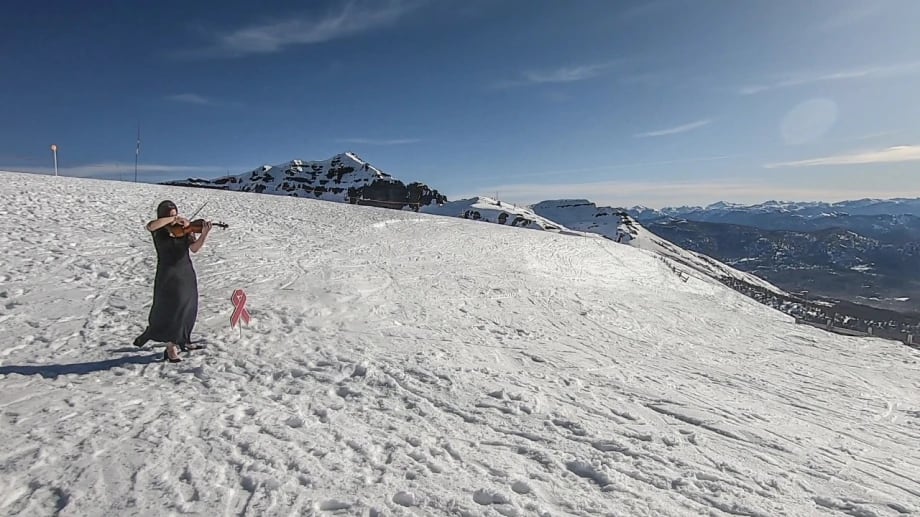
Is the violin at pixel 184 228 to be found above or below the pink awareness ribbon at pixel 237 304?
above

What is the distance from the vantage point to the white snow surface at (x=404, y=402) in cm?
399

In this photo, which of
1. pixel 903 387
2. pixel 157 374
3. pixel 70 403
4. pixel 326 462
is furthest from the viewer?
pixel 903 387

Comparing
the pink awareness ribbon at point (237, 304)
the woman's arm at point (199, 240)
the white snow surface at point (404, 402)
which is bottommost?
the white snow surface at point (404, 402)

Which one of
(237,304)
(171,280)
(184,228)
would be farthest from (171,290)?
(237,304)

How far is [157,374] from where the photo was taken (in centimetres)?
618

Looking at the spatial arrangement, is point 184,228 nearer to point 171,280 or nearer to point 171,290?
point 171,280

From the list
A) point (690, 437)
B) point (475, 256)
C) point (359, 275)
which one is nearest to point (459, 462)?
point (690, 437)

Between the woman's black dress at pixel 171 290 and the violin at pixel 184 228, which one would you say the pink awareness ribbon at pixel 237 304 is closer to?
the woman's black dress at pixel 171 290

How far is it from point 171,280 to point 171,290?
0.48 feet

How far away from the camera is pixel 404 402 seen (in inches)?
232

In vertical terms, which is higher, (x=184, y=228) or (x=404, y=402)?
(x=184, y=228)

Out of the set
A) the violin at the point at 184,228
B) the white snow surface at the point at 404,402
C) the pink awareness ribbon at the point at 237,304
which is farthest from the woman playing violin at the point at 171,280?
the pink awareness ribbon at the point at 237,304

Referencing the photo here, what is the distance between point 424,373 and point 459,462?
2.53 meters

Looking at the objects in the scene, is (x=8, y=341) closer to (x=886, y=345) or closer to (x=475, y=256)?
(x=475, y=256)
